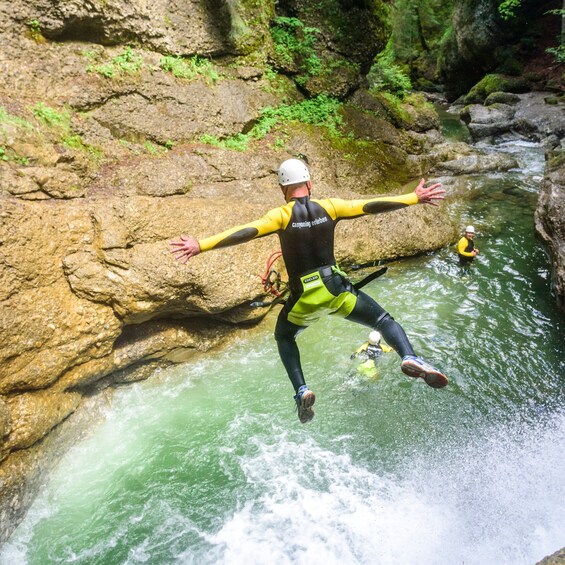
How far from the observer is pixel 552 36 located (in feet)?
75.7

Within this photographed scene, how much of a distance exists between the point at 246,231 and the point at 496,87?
24.3 metres

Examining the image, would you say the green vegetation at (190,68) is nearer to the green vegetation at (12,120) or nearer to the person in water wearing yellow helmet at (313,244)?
the green vegetation at (12,120)

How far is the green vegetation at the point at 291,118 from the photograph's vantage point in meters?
8.52

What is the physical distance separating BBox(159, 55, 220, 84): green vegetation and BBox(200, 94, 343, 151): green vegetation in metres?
1.34

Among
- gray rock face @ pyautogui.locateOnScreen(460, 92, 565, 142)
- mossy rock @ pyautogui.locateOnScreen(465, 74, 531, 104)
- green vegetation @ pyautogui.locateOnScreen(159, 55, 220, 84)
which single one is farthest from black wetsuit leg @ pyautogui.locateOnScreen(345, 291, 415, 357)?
mossy rock @ pyautogui.locateOnScreen(465, 74, 531, 104)

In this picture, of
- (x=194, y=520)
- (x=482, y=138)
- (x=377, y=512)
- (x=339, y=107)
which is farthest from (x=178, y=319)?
(x=482, y=138)

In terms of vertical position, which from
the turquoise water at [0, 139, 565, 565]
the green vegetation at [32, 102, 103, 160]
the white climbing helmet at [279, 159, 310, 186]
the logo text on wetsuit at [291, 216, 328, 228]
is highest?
the green vegetation at [32, 102, 103, 160]

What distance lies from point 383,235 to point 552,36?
23.9 meters

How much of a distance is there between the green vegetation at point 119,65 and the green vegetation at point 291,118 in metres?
1.80

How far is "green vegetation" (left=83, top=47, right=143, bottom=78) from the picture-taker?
296 inches

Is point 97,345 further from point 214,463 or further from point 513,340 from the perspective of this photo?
point 513,340

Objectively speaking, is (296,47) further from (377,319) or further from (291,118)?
(377,319)

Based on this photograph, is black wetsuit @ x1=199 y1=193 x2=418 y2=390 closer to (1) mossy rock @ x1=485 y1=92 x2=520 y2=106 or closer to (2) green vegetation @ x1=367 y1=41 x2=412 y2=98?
(2) green vegetation @ x1=367 y1=41 x2=412 y2=98

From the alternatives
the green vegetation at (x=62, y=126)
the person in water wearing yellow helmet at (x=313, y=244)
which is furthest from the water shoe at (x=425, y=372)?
the green vegetation at (x=62, y=126)
